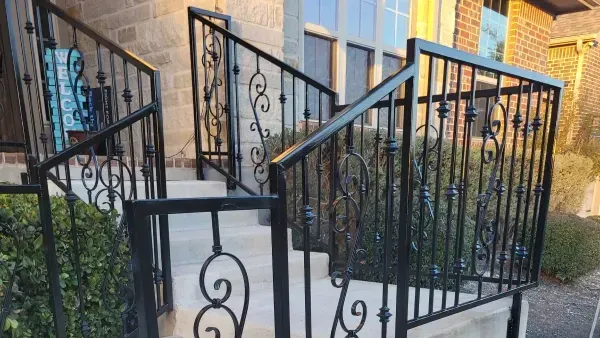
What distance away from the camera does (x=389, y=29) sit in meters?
4.60

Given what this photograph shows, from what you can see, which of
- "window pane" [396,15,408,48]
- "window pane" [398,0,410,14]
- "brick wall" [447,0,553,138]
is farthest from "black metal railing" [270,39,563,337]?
"brick wall" [447,0,553,138]

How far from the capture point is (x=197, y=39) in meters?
2.81

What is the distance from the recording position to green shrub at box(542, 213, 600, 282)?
3.75 m

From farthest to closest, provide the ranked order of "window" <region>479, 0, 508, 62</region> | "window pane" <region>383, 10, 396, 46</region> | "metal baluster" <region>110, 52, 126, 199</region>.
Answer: "window" <region>479, 0, 508, 62</region>, "window pane" <region>383, 10, 396, 46</region>, "metal baluster" <region>110, 52, 126, 199</region>

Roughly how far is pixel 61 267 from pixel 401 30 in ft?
14.9

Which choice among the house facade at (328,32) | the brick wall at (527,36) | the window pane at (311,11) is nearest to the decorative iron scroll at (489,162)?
the house facade at (328,32)

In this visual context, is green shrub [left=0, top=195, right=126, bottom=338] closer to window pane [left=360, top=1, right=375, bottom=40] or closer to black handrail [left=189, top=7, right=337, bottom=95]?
black handrail [left=189, top=7, right=337, bottom=95]

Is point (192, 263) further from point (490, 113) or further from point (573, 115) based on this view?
point (573, 115)

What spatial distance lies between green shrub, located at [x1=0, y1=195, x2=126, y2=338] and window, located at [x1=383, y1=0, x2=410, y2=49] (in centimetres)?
399

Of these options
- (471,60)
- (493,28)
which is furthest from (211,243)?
(493,28)

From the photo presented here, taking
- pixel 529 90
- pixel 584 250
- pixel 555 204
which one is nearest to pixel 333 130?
pixel 529 90

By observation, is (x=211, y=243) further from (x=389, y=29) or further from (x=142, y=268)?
(x=389, y=29)

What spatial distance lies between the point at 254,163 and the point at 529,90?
1.91 meters

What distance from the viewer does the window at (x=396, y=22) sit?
4551 mm
